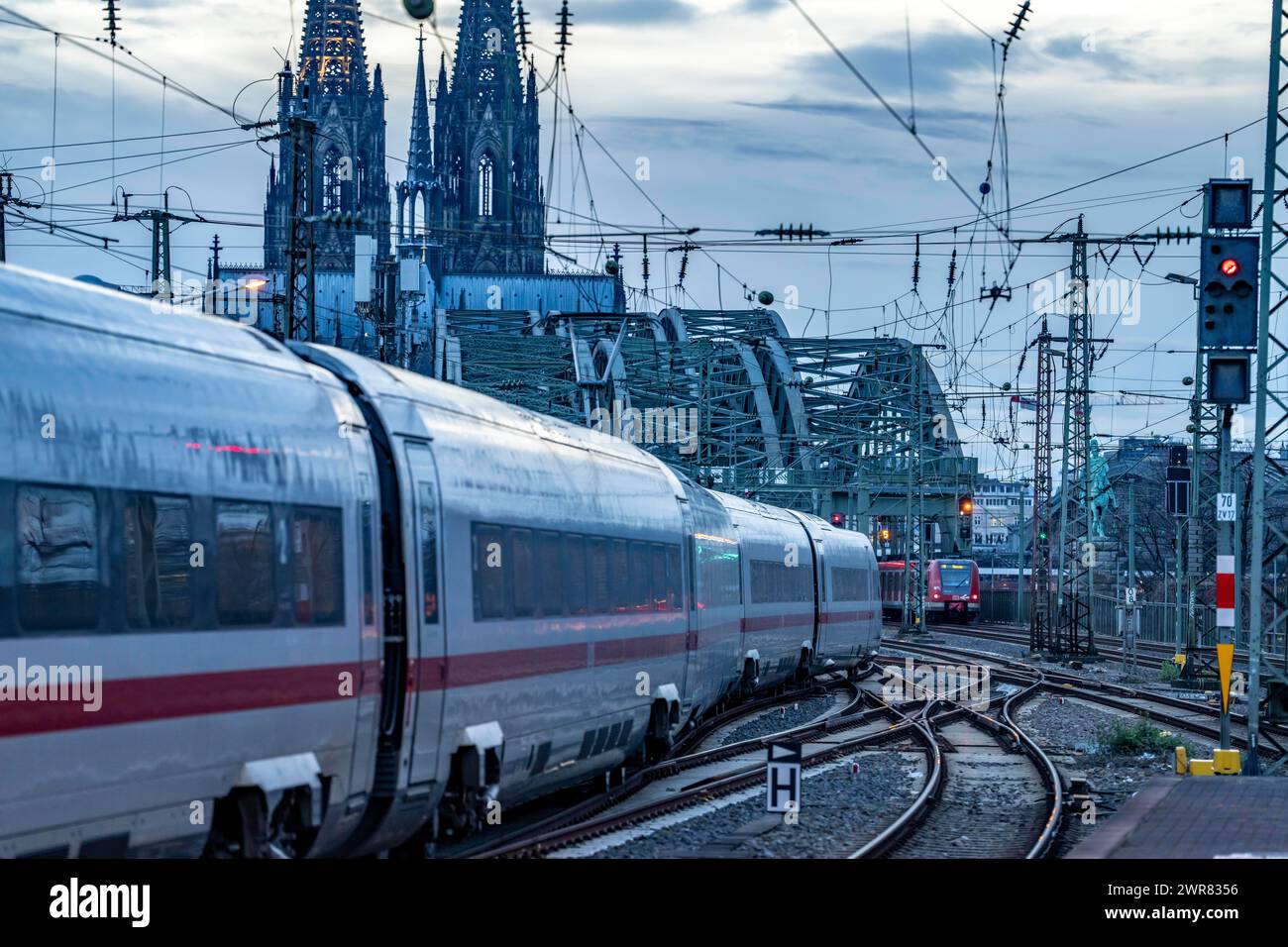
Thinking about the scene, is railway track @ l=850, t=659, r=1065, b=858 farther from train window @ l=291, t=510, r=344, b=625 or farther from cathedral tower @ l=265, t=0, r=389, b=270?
cathedral tower @ l=265, t=0, r=389, b=270

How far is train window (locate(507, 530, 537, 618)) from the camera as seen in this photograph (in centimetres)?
1416

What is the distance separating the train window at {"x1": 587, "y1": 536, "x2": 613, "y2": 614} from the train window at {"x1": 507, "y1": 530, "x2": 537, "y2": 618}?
1.82 meters

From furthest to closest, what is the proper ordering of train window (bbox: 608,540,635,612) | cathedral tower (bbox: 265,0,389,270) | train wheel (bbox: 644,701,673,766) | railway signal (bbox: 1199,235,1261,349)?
cathedral tower (bbox: 265,0,389,270) < train wheel (bbox: 644,701,673,766) < railway signal (bbox: 1199,235,1261,349) < train window (bbox: 608,540,635,612)

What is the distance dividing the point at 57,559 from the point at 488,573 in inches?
207

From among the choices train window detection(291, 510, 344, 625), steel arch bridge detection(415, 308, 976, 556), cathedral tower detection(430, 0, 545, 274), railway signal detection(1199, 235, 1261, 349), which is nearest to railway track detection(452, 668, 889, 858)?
train window detection(291, 510, 344, 625)

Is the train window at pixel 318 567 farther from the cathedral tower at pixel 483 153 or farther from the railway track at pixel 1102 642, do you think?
the cathedral tower at pixel 483 153

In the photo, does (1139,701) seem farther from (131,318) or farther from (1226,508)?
(131,318)

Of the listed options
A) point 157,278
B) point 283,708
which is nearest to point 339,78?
point 157,278

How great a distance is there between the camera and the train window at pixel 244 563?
386 inches

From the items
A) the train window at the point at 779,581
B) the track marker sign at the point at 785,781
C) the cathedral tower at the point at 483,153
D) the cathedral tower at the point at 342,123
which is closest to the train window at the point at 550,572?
the track marker sign at the point at 785,781

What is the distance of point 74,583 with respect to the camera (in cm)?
856

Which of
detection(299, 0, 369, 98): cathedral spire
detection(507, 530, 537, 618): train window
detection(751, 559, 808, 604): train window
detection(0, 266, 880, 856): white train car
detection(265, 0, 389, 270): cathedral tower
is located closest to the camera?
detection(0, 266, 880, 856): white train car

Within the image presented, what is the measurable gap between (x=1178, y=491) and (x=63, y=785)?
31.1 meters
